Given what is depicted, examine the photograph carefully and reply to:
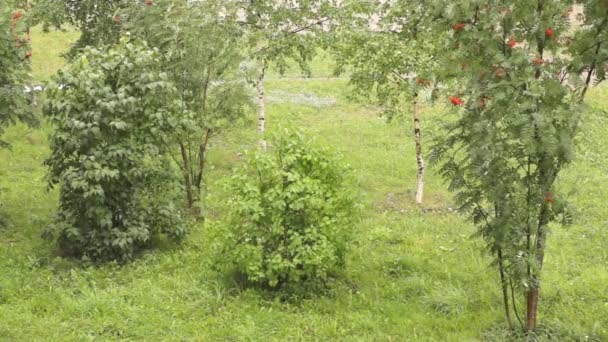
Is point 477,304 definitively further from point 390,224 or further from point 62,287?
point 62,287

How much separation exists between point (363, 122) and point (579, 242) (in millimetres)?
9150

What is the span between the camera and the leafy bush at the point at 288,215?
27.5 feet

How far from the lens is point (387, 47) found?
12.2 metres

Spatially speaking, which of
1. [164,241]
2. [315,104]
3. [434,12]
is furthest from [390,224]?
[315,104]

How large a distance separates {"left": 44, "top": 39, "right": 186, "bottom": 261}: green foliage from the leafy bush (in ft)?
5.50

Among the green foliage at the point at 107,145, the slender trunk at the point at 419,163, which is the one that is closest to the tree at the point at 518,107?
the green foliage at the point at 107,145

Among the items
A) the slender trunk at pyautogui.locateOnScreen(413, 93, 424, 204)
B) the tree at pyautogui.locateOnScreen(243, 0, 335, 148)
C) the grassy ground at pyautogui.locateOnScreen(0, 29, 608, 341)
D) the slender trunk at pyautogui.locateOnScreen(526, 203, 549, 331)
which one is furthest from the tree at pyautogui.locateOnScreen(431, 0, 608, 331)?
the tree at pyautogui.locateOnScreen(243, 0, 335, 148)

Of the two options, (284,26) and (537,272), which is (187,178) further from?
(537,272)

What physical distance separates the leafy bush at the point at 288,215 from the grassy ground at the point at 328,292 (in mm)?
375

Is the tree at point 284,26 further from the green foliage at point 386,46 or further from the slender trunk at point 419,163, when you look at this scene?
the slender trunk at point 419,163

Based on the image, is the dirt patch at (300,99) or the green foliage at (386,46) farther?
the dirt patch at (300,99)

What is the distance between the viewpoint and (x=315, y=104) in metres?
21.1

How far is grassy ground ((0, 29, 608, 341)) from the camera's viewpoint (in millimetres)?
7594

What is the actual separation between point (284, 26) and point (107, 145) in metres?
6.25
